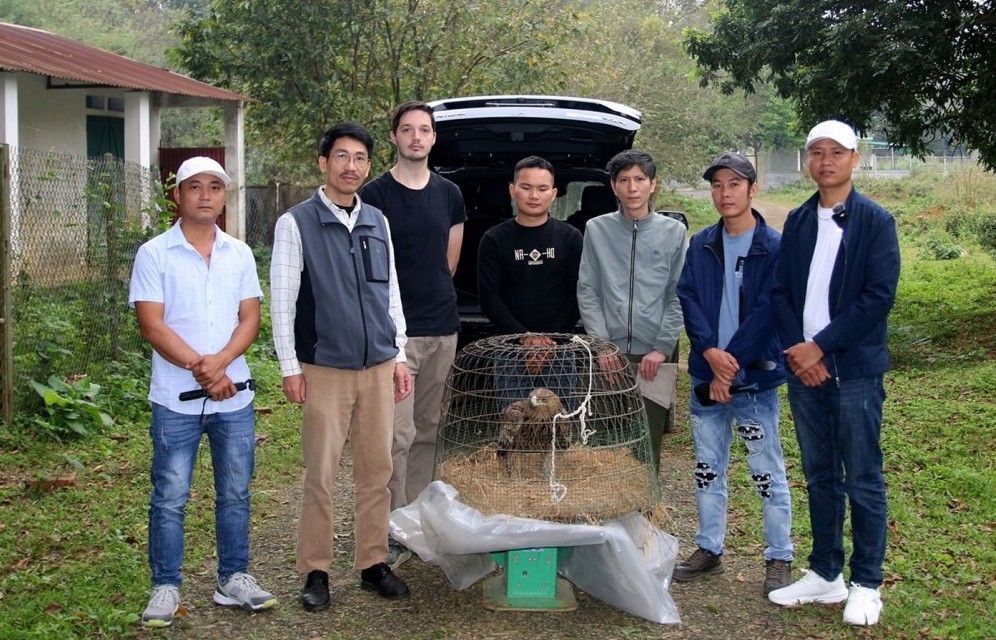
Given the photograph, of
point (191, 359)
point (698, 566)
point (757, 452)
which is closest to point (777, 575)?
point (698, 566)

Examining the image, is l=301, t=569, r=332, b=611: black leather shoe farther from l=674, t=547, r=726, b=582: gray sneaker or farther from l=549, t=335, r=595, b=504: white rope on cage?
l=674, t=547, r=726, b=582: gray sneaker

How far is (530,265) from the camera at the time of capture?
17.2ft

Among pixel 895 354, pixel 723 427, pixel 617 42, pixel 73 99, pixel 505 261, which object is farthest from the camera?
pixel 617 42

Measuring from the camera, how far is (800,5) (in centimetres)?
1085

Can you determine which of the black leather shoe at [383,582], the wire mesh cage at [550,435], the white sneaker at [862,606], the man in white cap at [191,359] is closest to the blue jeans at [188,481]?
the man in white cap at [191,359]

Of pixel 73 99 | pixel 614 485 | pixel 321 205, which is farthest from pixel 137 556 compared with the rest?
pixel 73 99

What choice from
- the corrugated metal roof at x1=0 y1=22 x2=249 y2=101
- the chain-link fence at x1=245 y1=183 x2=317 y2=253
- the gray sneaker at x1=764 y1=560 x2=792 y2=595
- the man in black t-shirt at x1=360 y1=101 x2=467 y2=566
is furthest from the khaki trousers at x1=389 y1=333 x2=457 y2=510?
the chain-link fence at x1=245 y1=183 x2=317 y2=253

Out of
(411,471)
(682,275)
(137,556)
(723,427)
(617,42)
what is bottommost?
(137,556)

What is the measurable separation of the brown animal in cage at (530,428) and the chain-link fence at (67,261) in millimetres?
3842

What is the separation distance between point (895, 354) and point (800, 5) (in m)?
3.69

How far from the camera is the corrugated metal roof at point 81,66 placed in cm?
1203

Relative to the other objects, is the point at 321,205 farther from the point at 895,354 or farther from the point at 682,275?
the point at 895,354

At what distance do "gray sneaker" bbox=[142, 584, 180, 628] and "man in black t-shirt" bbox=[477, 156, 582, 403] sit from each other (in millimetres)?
1964

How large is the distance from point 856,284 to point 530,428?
147 cm
